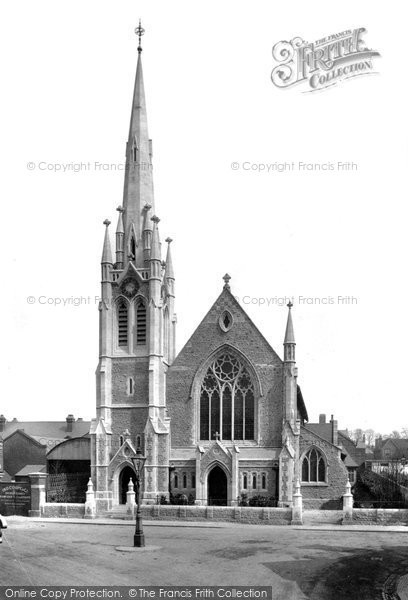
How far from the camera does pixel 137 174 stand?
159 feet

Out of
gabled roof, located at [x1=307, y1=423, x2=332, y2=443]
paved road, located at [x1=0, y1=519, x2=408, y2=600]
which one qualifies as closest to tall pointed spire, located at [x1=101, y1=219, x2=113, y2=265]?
paved road, located at [x1=0, y1=519, x2=408, y2=600]

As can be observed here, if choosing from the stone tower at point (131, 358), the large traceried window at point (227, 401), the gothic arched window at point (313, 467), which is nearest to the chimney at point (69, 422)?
the stone tower at point (131, 358)

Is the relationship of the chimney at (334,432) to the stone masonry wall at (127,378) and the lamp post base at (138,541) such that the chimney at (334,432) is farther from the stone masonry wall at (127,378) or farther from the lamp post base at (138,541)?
the lamp post base at (138,541)

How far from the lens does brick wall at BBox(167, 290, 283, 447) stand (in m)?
43.2

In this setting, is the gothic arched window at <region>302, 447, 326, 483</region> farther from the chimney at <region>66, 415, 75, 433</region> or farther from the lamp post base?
the chimney at <region>66, 415, 75, 433</region>

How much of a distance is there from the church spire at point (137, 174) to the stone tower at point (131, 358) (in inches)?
2.7

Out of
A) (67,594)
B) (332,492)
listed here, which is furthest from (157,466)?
(67,594)

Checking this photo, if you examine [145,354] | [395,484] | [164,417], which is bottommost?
[395,484]

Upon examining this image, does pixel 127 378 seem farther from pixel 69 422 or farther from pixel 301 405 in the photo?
pixel 69 422

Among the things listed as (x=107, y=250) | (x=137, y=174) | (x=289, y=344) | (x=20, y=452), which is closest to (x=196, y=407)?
(x=289, y=344)

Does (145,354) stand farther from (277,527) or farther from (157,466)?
(277,527)

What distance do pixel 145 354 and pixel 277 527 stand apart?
1419 centimetres

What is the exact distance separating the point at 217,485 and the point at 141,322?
34.4ft

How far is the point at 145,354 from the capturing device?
44.4m
